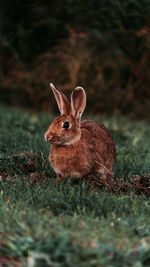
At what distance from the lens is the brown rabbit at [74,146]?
14.1 feet

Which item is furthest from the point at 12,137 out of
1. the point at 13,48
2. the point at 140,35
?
the point at 13,48

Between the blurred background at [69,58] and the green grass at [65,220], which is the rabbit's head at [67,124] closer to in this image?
the green grass at [65,220]

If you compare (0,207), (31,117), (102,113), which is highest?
(0,207)

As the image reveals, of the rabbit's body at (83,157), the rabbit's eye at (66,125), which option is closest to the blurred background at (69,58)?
the rabbit's body at (83,157)

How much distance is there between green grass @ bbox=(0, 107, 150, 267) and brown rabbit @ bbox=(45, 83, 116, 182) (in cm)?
17

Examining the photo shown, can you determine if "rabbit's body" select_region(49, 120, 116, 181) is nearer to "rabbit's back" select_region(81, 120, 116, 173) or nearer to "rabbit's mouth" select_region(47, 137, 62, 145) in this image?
"rabbit's back" select_region(81, 120, 116, 173)

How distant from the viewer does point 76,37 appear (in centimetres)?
1184

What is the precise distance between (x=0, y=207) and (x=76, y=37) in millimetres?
8851

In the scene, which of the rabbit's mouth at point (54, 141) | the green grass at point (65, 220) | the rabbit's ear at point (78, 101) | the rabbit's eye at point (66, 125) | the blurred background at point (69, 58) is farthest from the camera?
the blurred background at point (69, 58)

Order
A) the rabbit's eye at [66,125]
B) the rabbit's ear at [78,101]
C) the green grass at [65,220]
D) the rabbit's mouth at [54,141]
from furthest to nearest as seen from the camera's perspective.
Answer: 1. the rabbit's ear at [78,101]
2. the rabbit's eye at [66,125]
3. the rabbit's mouth at [54,141]
4. the green grass at [65,220]

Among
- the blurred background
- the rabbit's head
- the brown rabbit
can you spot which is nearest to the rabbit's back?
the brown rabbit

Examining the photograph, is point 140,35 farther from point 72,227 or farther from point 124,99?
point 72,227

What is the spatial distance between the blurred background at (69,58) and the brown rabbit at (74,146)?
6.67 meters

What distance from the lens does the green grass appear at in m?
2.81
